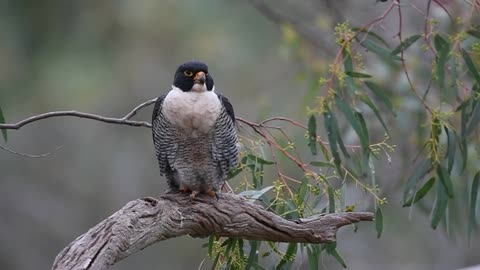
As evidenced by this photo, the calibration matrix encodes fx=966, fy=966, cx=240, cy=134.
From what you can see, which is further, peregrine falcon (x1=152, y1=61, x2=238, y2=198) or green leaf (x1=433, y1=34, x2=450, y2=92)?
green leaf (x1=433, y1=34, x2=450, y2=92)

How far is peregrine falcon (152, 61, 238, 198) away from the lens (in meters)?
3.37

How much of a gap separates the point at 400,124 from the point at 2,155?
4574mm

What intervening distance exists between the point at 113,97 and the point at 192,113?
215 inches

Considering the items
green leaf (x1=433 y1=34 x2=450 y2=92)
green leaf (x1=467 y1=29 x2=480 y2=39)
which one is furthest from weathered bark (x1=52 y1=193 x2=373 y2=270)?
green leaf (x1=467 y1=29 x2=480 y2=39)

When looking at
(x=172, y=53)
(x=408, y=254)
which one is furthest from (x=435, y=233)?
(x=172, y=53)

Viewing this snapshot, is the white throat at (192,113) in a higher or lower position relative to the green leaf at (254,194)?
higher

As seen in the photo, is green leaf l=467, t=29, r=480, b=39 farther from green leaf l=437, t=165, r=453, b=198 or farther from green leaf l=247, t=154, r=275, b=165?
green leaf l=247, t=154, r=275, b=165

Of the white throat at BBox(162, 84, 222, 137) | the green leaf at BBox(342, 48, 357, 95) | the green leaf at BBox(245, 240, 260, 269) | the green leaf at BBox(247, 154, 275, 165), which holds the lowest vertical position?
the green leaf at BBox(245, 240, 260, 269)

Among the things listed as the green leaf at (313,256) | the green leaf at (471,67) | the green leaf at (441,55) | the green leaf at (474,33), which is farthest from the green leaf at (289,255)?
the green leaf at (474,33)

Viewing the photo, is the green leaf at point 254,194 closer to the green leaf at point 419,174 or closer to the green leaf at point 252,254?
the green leaf at point 252,254

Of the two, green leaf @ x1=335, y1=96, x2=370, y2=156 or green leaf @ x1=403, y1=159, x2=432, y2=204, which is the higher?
green leaf @ x1=335, y1=96, x2=370, y2=156

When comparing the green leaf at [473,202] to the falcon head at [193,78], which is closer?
the falcon head at [193,78]

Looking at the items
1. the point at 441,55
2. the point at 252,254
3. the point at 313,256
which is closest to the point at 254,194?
the point at 252,254

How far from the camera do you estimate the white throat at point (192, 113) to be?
3.35m
